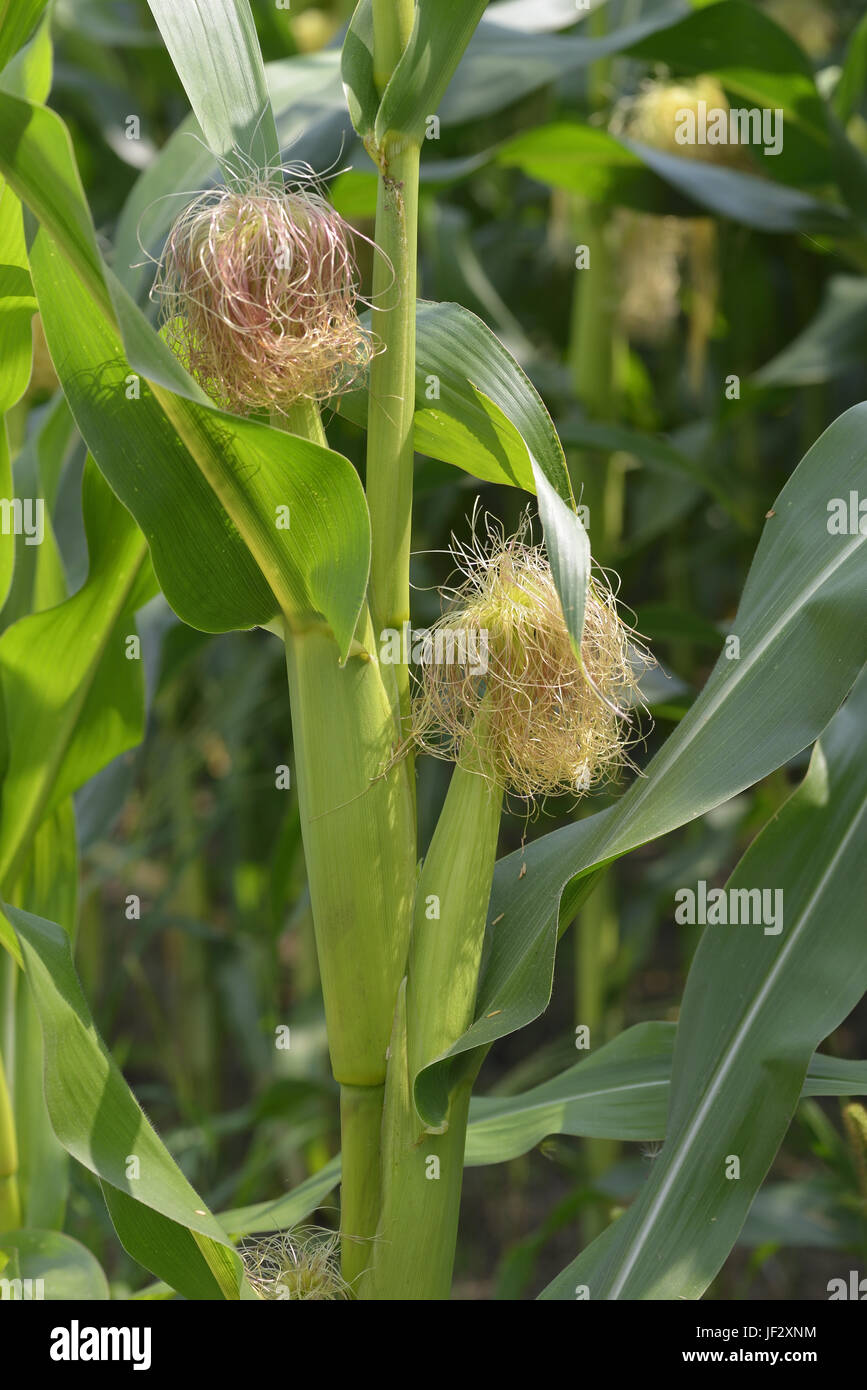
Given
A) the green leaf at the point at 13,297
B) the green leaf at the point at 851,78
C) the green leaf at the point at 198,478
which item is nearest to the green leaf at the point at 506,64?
the green leaf at the point at 851,78

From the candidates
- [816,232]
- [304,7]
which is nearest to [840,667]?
[816,232]

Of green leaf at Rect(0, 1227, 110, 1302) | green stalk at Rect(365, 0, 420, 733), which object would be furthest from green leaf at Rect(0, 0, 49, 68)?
green leaf at Rect(0, 1227, 110, 1302)

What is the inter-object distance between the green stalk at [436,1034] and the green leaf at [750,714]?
0.02m

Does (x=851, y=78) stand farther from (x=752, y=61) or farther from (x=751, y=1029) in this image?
(x=751, y=1029)

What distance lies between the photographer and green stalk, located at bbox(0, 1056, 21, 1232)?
2.64ft

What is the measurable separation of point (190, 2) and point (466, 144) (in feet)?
4.50

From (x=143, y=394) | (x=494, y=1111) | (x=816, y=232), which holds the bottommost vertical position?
(x=494, y=1111)

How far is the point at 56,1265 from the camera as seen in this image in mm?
757

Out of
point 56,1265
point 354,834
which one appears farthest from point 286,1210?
point 354,834

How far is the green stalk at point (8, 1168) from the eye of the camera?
0.80 metres

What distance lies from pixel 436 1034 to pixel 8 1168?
1.29 ft

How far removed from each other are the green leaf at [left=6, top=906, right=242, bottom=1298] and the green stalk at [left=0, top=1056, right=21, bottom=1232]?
209mm

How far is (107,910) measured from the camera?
7.41 ft
